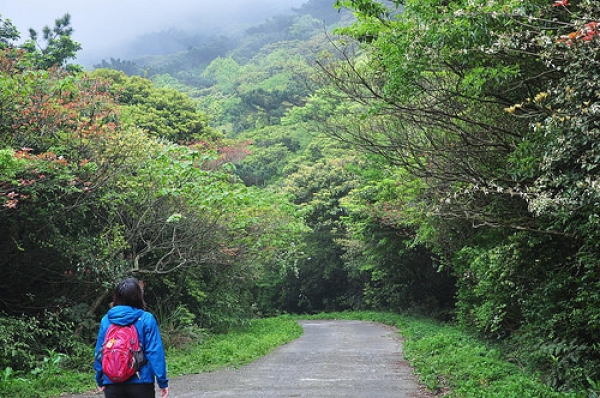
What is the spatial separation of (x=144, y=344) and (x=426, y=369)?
23.5ft

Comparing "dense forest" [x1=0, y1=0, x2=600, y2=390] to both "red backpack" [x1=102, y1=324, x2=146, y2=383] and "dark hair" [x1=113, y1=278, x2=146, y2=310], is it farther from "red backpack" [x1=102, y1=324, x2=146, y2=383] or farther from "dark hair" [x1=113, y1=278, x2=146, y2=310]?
"red backpack" [x1=102, y1=324, x2=146, y2=383]

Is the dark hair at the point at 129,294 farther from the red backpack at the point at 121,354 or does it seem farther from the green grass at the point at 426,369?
the green grass at the point at 426,369

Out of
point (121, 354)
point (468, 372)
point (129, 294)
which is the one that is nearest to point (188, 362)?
point (468, 372)

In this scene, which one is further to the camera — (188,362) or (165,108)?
(165,108)

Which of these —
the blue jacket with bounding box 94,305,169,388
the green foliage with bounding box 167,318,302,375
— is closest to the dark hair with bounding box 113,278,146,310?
the blue jacket with bounding box 94,305,169,388

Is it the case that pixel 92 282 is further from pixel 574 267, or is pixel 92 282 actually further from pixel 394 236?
pixel 394 236

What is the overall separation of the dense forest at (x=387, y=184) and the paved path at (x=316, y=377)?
7.02 feet

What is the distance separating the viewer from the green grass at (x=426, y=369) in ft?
25.4

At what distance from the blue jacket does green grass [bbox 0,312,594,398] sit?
449cm

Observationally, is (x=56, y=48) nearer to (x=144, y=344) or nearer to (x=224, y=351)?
(x=224, y=351)

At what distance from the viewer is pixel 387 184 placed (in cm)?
1858

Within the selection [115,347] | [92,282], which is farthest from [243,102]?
[115,347]

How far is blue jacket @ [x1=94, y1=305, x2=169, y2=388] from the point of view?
441cm

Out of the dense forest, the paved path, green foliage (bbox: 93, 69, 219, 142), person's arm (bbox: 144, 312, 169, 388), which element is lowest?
the paved path
